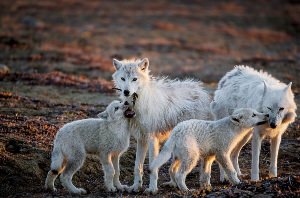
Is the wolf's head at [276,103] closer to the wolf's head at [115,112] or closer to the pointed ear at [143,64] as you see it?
the pointed ear at [143,64]

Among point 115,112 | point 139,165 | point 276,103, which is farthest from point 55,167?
point 276,103

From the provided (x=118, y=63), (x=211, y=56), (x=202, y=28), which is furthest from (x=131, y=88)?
(x=202, y=28)

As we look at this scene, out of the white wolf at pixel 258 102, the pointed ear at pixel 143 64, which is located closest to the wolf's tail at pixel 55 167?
the pointed ear at pixel 143 64

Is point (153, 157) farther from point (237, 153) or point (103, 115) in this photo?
point (237, 153)

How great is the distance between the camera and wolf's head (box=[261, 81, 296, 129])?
39.6ft

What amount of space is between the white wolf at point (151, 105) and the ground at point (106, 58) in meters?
1.09

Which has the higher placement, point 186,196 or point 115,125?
point 115,125

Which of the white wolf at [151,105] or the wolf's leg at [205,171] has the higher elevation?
the white wolf at [151,105]

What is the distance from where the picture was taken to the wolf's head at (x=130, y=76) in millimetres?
12461

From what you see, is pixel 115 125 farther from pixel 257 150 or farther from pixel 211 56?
pixel 211 56

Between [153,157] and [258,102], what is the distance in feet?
9.01

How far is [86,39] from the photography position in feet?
139

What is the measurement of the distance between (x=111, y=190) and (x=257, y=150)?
350cm

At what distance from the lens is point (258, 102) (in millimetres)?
12602
